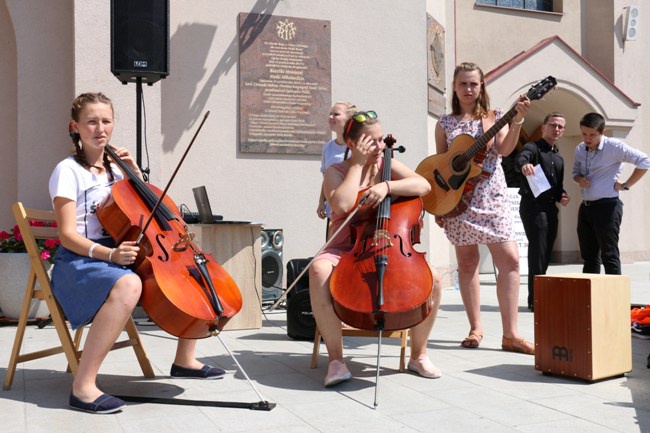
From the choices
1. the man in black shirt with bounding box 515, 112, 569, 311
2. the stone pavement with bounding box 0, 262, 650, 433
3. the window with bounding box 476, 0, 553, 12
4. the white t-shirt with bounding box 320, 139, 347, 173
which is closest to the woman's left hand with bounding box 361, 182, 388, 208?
the stone pavement with bounding box 0, 262, 650, 433

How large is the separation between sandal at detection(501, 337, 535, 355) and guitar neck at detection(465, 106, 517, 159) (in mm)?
1071

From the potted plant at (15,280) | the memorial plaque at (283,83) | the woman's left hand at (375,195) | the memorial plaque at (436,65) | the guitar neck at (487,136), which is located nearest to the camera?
the woman's left hand at (375,195)

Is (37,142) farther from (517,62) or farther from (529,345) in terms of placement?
(517,62)

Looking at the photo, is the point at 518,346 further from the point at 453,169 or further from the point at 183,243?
the point at 183,243

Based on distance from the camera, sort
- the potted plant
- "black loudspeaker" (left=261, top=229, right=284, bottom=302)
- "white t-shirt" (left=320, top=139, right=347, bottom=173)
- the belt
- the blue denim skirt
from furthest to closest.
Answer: "black loudspeaker" (left=261, top=229, right=284, bottom=302)
the belt
the potted plant
"white t-shirt" (left=320, top=139, right=347, bottom=173)
the blue denim skirt

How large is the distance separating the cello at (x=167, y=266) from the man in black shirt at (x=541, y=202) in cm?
344

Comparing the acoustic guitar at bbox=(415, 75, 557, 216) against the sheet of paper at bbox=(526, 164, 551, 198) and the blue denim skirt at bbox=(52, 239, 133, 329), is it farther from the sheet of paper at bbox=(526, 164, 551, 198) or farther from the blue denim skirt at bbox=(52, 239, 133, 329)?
the blue denim skirt at bbox=(52, 239, 133, 329)

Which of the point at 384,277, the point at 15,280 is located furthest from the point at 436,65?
the point at 384,277

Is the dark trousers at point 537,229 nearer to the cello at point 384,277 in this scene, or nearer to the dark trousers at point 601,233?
the dark trousers at point 601,233

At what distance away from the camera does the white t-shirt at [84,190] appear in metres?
3.04

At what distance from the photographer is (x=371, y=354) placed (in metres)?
4.07

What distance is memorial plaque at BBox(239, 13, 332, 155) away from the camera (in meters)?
6.82

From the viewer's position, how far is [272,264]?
21.8 feet

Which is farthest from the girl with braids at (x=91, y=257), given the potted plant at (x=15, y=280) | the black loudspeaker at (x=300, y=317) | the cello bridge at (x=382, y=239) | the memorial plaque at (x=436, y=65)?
the memorial plaque at (x=436, y=65)
